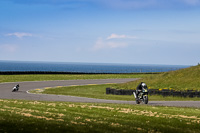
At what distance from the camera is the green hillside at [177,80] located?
3319 cm

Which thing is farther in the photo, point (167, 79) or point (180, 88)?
point (167, 79)

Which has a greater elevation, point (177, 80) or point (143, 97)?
point (177, 80)

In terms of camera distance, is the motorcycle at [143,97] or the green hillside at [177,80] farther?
the green hillside at [177,80]

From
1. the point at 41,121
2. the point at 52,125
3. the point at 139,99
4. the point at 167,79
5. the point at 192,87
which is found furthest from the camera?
the point at 167,79

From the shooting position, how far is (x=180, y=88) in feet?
107

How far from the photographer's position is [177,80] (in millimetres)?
35438

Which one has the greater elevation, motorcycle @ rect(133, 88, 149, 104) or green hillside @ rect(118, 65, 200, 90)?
green hillside @ rect(118, 65, 200, 90)

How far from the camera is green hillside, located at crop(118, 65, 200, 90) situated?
109 ft

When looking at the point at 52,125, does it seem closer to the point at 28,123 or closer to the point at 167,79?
the point at 28,123

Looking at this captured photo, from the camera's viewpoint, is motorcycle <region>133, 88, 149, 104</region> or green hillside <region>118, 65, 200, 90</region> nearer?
motorcycle <region>133, 88, 149, 104</region>

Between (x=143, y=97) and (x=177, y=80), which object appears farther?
(x=177, y=80)

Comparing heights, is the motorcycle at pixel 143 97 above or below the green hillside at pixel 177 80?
below

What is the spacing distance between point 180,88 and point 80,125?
72.6 feet

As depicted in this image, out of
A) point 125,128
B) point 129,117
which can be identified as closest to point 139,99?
point 129,117
